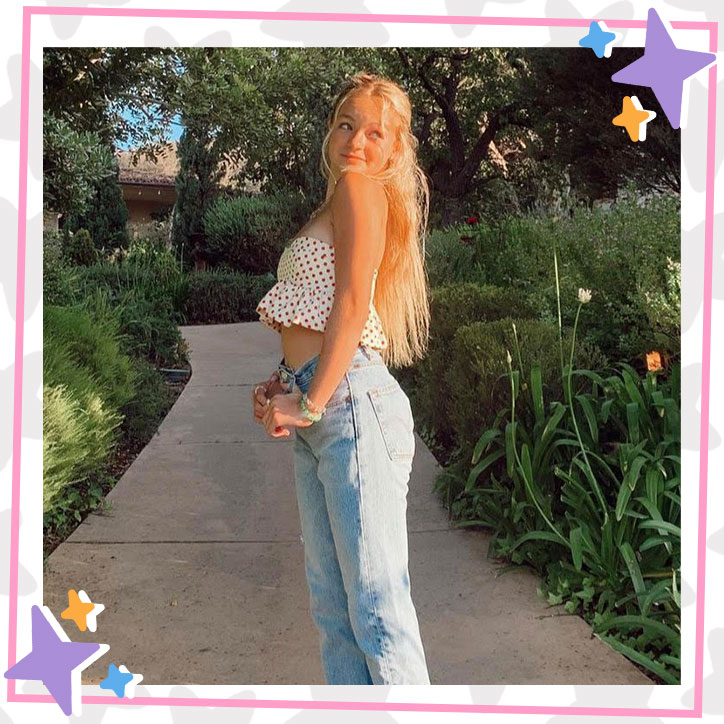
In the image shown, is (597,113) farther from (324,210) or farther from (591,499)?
(324,210)

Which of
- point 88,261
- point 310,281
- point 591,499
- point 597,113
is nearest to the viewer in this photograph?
point 310,281

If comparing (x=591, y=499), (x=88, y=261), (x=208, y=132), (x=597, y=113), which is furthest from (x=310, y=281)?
(x=88, y=261)

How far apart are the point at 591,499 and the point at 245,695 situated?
54.7 inches

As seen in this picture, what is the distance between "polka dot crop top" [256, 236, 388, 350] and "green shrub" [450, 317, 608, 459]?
1.64 meters

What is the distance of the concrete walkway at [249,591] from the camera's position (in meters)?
2.31

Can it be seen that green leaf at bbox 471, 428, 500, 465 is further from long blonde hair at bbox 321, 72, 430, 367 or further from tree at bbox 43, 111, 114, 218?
tree at bbox 43, 111, 114, 218

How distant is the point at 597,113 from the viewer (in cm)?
632

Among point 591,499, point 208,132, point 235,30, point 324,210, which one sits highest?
point 208,132

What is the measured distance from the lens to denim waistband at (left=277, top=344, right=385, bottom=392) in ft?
5.27

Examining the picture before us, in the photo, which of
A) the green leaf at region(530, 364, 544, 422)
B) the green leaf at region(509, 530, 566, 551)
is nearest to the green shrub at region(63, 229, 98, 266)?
the green leaf at region(530, 364, 544, 422)

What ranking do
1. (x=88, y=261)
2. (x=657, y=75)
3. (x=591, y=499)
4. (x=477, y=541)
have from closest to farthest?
(x=657, y=75) < (x=591, y=499) < (x=477, y=541) < (x=88, y=261)

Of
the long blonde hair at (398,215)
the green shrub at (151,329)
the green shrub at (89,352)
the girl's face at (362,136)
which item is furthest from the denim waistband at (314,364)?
the green shrub at (151,329)

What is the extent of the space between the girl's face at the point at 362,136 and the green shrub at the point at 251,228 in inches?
340

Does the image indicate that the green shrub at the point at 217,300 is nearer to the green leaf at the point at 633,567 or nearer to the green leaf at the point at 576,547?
the green leaf at the point at 576,547
